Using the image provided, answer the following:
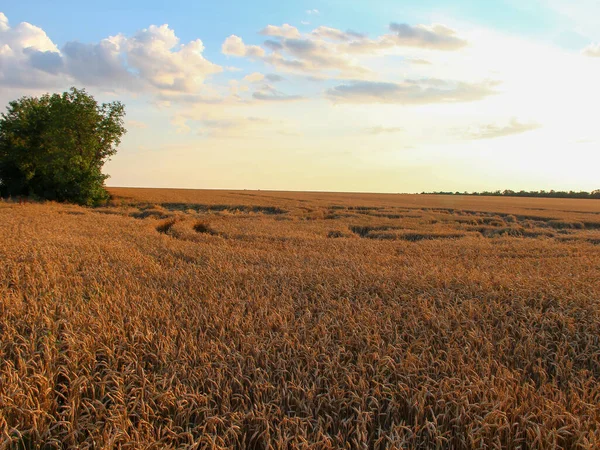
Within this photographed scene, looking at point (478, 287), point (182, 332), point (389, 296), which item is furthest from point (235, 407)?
point (478, 287)

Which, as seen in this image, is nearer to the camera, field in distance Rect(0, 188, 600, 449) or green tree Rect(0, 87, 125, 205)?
field in distance Rect(0, 188, 600, 449)

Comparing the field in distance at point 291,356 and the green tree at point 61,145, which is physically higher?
the green tree at point 61,145

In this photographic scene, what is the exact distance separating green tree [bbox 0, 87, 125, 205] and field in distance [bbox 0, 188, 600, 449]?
27.9m

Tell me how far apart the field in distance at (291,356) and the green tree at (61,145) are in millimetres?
27859

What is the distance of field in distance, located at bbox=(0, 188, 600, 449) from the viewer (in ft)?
9.71

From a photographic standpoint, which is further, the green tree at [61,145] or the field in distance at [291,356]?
the green tree at [61,145]

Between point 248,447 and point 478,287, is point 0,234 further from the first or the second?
point 478,287

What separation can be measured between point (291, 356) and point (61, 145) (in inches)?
1385

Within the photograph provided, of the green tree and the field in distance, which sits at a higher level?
the green tree

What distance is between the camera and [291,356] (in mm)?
4023

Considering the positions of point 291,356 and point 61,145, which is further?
point 61,145

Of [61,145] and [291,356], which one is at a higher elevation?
[61,145]

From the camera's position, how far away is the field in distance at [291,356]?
296 centimetres

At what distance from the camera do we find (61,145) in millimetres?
32031
